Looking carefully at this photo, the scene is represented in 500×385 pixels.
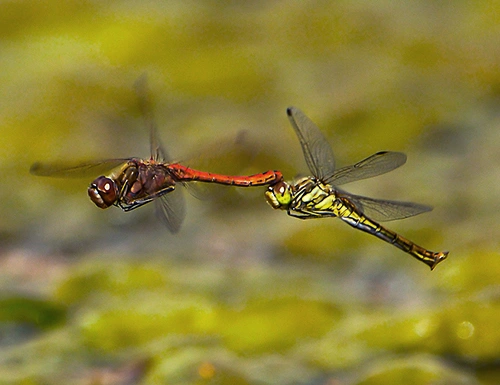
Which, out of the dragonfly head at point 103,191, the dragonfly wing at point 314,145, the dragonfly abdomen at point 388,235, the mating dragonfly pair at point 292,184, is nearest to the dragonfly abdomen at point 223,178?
the mating dragonfly pair at point 292,184

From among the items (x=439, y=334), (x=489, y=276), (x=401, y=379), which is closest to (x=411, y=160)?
(x=489, y=276)

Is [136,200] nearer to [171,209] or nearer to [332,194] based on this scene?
[171,209]

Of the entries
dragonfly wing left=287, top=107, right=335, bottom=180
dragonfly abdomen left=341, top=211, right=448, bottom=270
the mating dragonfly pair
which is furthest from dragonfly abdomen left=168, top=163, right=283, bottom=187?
dragonfly abdomen left=341, top=211, right=448, bottom=270

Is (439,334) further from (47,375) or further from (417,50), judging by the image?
(417,50)

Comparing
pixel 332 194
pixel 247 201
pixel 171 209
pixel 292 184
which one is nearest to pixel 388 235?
pixel 332 194

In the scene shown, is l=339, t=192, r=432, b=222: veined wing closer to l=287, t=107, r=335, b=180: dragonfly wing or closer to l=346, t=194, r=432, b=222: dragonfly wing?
l=346, t=194, r=432, b=222: dragonfly wing

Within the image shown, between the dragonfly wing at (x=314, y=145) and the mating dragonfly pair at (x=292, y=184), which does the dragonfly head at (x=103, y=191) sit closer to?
the mating dragonfly pair at (x=292, y=184)
